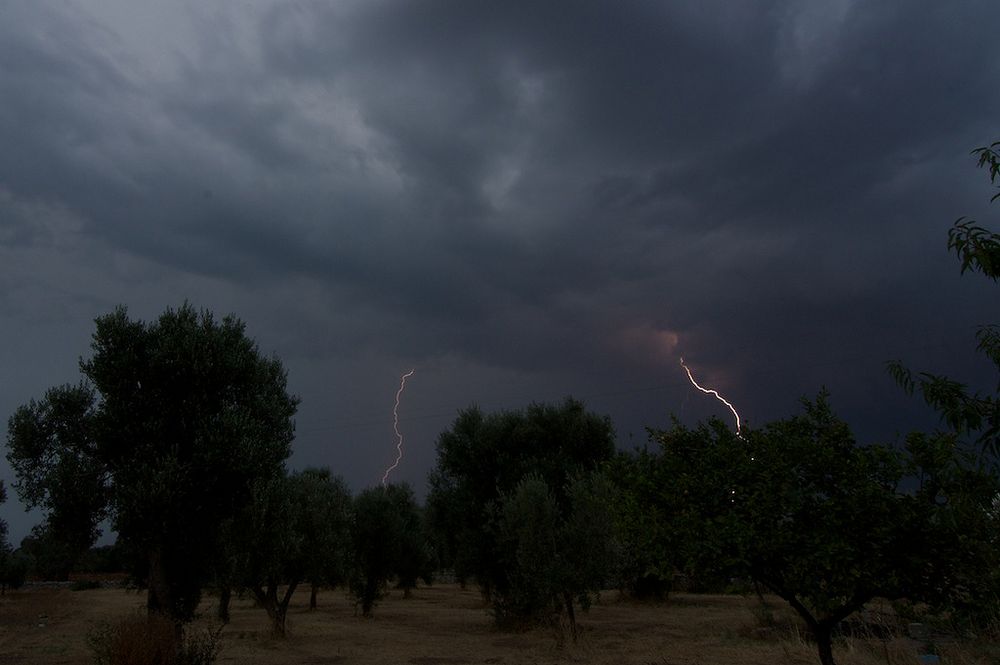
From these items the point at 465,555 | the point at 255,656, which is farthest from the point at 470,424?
the point at 255,656

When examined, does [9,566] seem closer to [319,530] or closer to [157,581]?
[319,530]

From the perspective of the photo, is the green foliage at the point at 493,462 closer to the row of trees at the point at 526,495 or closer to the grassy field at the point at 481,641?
the row of trees at the point at 526,495

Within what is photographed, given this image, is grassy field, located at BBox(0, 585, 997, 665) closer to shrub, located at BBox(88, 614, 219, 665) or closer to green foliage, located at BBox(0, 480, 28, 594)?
shrub, located at BBox(88, 614, 219, 665)

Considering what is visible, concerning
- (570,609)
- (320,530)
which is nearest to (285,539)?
(320,530)

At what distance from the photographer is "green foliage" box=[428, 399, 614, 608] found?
106 feet

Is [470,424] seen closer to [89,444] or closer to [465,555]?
[465,555]

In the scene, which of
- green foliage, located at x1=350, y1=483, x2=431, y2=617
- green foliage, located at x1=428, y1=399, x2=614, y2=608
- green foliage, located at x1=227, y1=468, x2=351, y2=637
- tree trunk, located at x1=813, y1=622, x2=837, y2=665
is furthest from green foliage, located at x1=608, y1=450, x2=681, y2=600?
green foliage, located at x1=350, y1=483, x2=431, y2=617

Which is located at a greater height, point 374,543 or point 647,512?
point 374,543

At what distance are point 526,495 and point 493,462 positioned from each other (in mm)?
7634

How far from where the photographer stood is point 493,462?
3359 cm

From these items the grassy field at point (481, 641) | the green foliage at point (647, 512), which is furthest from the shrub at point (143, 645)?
the green foliage at point (647, 512)

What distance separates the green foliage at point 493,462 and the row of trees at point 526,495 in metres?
0.10

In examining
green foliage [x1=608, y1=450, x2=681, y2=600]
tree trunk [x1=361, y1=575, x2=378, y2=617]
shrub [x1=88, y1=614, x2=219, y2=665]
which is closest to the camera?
green foliage [x1=608, y1=450, x2=681, y2=600]

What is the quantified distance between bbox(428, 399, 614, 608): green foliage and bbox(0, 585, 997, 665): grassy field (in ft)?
13.1
